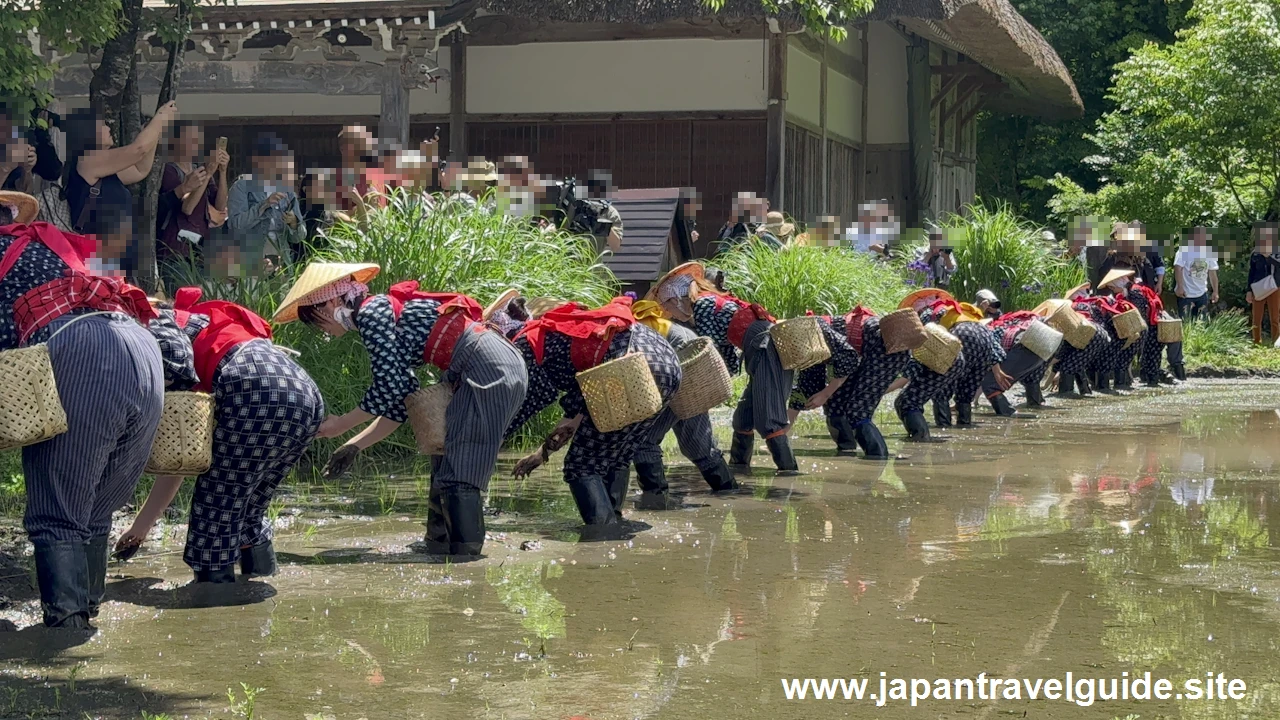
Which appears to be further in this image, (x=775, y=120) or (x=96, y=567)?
(x=775, y=120)

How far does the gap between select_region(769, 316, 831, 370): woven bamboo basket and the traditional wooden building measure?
6051mm

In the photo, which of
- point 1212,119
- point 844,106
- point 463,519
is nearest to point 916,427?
point 463,519

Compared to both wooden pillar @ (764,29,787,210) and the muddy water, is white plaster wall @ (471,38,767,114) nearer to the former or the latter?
wooden pillar @ (764,29,787,210)

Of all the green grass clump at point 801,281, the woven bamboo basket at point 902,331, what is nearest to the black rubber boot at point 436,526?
the woven bamboo basket at point 902,331

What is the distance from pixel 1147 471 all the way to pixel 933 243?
7.61 meters

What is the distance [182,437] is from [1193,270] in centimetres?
1713

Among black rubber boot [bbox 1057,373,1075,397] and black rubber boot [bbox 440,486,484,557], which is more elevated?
black rubber boot [bbox 440,486,484,557]

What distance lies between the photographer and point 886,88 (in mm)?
22500

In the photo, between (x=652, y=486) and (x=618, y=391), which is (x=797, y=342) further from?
(x=618, y=391)

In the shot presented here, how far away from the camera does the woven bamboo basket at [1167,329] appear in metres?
16.2

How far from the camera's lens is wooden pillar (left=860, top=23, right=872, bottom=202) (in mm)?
21766

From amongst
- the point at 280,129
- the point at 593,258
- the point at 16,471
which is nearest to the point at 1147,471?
the point at 593,258

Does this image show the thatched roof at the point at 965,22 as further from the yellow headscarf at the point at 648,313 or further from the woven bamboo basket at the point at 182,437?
the woven bamboo basket at the point at 182,437

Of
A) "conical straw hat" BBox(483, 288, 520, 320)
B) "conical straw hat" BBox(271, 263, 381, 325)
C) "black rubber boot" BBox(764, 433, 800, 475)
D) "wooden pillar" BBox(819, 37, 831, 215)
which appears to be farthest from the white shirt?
"conical straw hat" BBox(271, 263, 381, 325)
